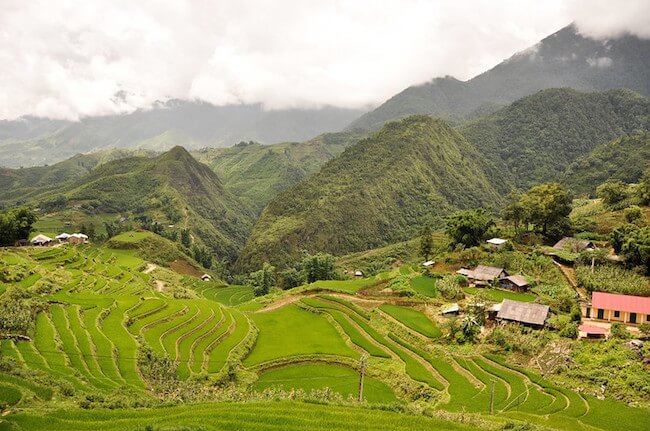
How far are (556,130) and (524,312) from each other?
16860cm

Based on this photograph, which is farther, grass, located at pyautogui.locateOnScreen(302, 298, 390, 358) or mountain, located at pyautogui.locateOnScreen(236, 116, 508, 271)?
mountain, located at pyautogui.locateOnScreen(236, 116, 508, 271)

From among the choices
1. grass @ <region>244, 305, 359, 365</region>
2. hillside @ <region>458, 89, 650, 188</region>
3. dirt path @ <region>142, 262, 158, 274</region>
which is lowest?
grass @ <region>244, 305, 359, 365</region>

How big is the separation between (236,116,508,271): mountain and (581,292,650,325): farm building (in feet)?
261

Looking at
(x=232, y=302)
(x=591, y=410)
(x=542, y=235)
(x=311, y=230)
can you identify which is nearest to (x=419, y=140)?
(x=311, y=230)

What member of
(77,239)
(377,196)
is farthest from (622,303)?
(377,196)

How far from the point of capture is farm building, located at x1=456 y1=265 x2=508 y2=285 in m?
53.7

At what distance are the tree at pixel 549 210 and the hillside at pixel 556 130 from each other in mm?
108241

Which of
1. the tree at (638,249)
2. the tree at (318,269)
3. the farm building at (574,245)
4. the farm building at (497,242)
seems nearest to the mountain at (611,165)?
the farm building at (574,245)

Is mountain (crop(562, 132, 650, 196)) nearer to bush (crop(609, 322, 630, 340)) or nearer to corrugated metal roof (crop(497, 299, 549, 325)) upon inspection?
corrugated metal roof (crop(497, 299, 549, 325))

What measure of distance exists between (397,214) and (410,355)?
321 feet

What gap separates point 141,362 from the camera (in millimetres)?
31453

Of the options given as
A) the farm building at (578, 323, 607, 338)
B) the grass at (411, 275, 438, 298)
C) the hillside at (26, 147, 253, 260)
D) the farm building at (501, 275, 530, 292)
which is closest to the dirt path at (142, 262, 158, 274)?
the grass at (411, 275, 438, 298)

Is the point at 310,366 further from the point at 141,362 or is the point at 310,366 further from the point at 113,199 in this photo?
the point at 113,199

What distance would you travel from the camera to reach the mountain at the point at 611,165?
414 feet
